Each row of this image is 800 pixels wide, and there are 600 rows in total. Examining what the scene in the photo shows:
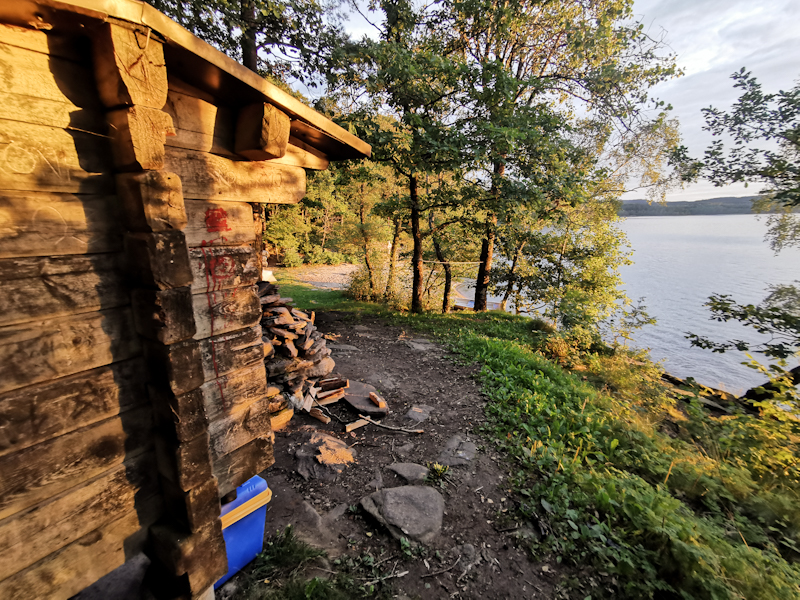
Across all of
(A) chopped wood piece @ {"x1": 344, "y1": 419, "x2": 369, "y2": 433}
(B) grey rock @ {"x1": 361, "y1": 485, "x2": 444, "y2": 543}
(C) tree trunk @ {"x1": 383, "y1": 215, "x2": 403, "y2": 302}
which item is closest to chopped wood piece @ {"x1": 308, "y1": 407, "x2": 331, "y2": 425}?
(A) chopped wood piece @ {"x1": 344, "y1": 419, "x2": 369, "y2": 433}

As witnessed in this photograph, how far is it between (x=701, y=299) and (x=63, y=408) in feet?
108

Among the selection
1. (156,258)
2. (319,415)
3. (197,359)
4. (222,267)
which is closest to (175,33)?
(156,258)

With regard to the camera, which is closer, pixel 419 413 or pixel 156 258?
pixel 156 258

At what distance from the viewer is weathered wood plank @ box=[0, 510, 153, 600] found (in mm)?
1683

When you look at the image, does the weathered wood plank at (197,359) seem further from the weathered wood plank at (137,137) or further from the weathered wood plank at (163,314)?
the weathered wood plank at (137,137)

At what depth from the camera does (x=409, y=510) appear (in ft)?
12.0

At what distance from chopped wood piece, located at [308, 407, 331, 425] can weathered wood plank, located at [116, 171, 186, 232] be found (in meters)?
4.14

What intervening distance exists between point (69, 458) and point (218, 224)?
1.62m

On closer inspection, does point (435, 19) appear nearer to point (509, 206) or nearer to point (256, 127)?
point (509, 206)

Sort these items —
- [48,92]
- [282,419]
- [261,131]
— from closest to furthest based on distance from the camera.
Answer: [48,92]
[261,131]
[282,419]

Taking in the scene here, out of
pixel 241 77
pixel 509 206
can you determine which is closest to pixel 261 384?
pixel 241 77

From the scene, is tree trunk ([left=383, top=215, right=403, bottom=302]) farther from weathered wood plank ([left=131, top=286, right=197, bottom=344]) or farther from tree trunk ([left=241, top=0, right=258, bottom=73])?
weathered wood plank ([left=131, top=286, right=197, bottom=344])

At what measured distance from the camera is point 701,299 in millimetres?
24250

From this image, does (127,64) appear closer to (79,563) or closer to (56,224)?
(56,224)
